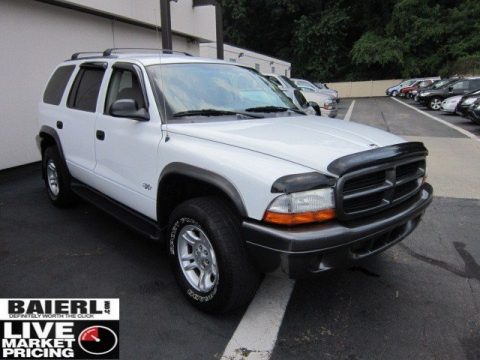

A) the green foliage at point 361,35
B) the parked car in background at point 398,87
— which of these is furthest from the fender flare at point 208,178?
the green foliage at point 361,35

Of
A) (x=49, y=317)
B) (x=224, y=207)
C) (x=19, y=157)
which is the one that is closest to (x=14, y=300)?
(x=49, y=317)

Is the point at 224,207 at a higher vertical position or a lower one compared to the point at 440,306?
higher

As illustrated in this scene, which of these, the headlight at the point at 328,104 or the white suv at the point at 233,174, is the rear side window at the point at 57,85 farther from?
the headlight at the point at 328,104

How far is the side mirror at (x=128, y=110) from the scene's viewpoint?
3.60m

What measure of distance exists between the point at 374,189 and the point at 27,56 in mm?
7884

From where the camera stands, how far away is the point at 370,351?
9.53 ft

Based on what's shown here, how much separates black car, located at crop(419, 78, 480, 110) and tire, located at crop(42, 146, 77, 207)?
20862 millimetres

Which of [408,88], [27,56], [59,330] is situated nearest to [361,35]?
[408,88]

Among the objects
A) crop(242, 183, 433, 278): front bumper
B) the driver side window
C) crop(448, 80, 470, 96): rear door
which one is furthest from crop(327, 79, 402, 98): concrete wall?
crop(242, 183, 433, 278): front bumper

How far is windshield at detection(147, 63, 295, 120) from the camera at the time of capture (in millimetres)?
3791

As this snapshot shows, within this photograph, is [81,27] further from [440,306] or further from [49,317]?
[440,306]

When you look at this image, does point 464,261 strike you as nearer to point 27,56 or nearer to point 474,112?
point 27,56

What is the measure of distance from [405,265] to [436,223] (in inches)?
57.4

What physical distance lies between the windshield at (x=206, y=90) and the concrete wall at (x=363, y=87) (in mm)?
44787
